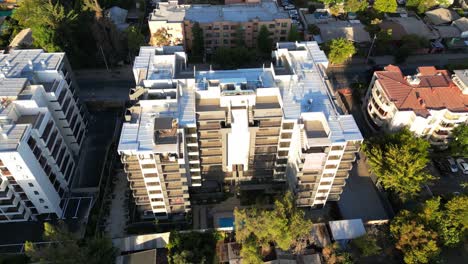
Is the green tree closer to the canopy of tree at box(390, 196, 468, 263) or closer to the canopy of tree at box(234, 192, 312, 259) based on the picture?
the canopy of tree at box(234, 192, 312, 259)

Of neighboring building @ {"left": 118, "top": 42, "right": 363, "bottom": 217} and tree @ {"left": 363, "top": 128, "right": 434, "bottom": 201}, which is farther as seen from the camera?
tree @ {"left": 363, "top": 128, "right": 434, "bottom": 201}

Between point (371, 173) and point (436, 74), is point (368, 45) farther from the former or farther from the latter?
point (371, 173)

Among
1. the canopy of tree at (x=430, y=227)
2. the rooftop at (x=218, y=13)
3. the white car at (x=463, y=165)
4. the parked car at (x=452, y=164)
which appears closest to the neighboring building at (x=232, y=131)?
the canopy of tree at (x=430, y=227)

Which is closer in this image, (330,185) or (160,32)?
(330,185)

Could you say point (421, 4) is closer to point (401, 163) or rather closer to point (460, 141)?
point (460, 141)

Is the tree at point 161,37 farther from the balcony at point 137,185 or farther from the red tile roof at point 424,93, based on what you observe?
the red tile roof at point 424,93

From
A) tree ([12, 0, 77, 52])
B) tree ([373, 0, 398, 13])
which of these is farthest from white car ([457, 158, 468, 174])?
tree ([12, 0, 77, 52])

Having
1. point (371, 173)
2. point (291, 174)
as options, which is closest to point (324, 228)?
point (291, 174)
